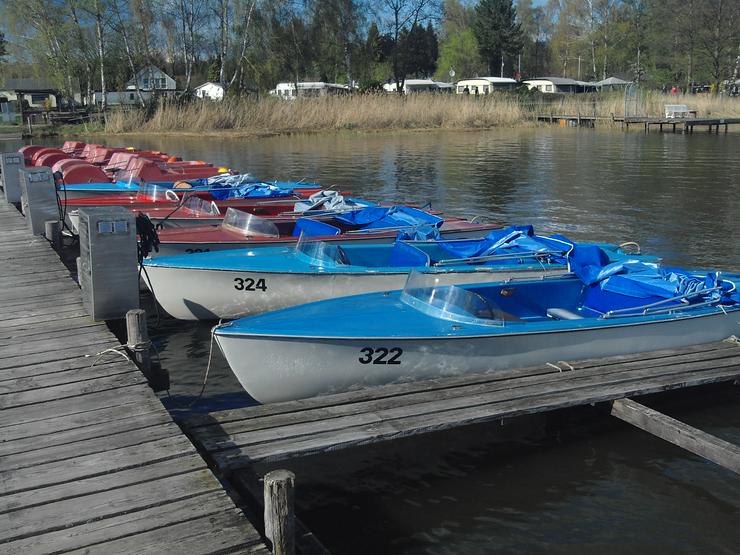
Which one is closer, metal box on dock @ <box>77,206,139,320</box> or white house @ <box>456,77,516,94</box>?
metal box on dock @ <box>77,206,139,320</box>

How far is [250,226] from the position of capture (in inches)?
480

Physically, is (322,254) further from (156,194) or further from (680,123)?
(680,123)

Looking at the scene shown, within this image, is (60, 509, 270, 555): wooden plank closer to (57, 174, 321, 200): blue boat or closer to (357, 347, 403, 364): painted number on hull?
(357, 347, 403, 364): painted number on hull

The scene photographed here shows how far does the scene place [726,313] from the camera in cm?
823

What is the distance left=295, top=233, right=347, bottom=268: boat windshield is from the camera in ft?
33.3

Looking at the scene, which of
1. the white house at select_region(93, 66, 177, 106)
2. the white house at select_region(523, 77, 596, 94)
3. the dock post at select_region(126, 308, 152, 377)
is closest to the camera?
the dock post at select_region(126, 308, 152, 377)

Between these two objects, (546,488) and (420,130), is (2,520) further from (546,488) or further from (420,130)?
(420,130)

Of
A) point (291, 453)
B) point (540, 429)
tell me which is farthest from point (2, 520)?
point (540, 429)

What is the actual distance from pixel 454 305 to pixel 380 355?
0.98 m

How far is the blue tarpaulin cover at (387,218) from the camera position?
13.1 m

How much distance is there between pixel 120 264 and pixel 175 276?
218 centimetres

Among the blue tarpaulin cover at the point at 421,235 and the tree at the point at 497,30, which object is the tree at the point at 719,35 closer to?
the tree at the point at 497,30

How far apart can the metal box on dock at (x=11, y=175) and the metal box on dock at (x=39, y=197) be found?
3.78 m

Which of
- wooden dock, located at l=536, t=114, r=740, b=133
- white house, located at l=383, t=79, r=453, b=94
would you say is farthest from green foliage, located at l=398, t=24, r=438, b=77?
wooden dock, located at l=536, t=114, r=740, b=133
